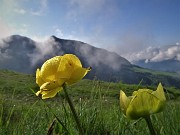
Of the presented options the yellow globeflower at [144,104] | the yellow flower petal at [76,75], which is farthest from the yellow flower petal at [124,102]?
the yellow flower petal at [76,75]

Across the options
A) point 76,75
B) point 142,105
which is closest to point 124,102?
point 142,105

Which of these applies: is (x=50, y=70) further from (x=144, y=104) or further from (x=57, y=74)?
(x=144, y=104)

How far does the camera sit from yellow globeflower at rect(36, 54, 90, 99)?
1.69 meters

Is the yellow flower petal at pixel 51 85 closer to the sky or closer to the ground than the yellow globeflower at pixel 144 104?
closer to the sky

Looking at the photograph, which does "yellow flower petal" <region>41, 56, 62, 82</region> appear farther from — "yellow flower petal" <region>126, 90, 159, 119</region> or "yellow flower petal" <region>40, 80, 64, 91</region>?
"yellow flower petal" <region>126, 90, 159, 119</region>

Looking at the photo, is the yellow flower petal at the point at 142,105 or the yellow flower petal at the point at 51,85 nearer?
the yellow flower petal at the point at 142,105

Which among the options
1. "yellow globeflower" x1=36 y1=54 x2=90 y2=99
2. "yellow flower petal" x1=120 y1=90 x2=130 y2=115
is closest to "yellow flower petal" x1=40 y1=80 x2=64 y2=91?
"yellow globeflower" x1=36 y1=54 x2=90 y2=99

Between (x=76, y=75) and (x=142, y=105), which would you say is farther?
(x=76, y=75)

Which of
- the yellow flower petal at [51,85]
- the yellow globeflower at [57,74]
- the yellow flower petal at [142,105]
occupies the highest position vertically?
the yellow globeflower at [57,74]

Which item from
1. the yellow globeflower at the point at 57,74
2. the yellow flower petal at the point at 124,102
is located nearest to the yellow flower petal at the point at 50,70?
the yellow globeflower at the point at 57,74

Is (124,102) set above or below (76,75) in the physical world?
below

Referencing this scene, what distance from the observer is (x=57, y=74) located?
1.72 metres

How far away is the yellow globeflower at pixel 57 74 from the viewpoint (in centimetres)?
169

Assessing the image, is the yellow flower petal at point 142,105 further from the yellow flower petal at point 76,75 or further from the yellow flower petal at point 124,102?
the yellow flower petal at point 76,75
